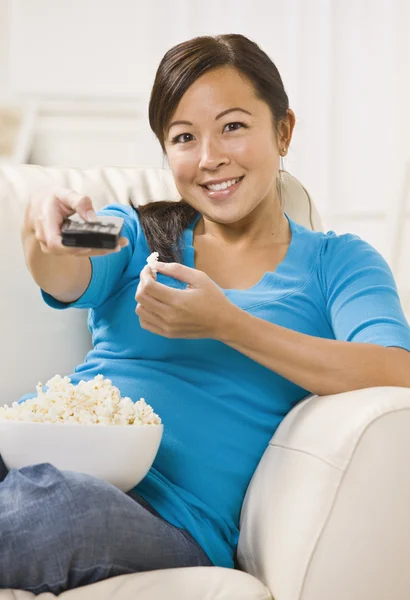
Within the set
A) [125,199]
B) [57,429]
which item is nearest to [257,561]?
[57,429]

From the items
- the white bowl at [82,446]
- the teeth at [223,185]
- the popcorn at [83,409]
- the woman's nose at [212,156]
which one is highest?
the woman's nose at [212,156]

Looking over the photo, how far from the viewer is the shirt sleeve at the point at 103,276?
1.37 meters

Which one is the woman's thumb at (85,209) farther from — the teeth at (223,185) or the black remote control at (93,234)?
the teeth at (223,185)

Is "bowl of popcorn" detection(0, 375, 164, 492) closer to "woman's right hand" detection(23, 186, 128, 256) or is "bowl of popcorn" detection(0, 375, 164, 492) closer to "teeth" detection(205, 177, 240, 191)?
"woman's right hand" detection(23, 186, 128, 256)

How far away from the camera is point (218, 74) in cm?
144

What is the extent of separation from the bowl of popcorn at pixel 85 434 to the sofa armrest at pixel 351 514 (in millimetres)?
196

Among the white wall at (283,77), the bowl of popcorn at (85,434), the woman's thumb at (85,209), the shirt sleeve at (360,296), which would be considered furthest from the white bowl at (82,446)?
the white wall at (283,77)

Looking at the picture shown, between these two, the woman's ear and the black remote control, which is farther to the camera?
the woman's ear

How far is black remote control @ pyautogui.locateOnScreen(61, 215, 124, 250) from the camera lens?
1017 mm

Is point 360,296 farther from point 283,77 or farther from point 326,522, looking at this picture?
point 283,77

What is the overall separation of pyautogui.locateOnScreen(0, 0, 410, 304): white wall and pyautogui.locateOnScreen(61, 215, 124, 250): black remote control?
8.21ft

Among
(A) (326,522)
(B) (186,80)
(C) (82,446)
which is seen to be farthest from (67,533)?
(B) (186,80)

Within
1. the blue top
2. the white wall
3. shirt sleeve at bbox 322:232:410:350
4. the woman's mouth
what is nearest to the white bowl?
the blue top

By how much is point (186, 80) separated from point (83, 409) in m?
0.60
